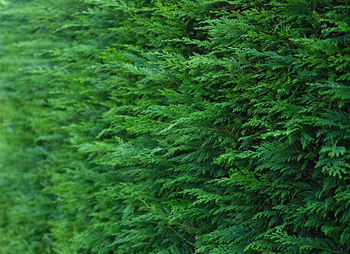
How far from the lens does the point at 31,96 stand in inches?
219

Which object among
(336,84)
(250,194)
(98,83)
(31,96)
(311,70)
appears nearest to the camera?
(336,84)

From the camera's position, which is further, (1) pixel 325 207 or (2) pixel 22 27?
(2) pixel 22 27

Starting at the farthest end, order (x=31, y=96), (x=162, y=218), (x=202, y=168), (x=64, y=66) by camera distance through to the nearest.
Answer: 1. (x=31, y=96)
2. (x=64, y=66)
3. (x=162, y=218)
4. (x=202, y=168)

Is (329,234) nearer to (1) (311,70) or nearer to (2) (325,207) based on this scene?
(2) (325,207)

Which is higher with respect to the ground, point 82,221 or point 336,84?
point 336,84

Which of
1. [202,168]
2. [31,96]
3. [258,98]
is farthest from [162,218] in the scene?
[31,96]

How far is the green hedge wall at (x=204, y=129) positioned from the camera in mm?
2014

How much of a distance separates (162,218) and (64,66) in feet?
9.18

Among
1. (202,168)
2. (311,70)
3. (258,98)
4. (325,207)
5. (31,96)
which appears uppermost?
(311,70)

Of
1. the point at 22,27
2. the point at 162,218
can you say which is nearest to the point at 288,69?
the point at 162,218

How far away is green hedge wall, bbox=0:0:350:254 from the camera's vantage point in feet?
6.61

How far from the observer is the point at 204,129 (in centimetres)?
257

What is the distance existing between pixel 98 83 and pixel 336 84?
2.87 metres

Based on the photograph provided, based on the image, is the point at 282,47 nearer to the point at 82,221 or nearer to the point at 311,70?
the point at 311,70
